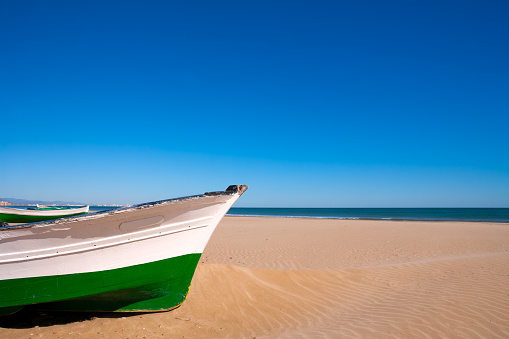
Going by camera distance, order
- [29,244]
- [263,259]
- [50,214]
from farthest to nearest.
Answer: [50,214]
[263,259]
[29,244]

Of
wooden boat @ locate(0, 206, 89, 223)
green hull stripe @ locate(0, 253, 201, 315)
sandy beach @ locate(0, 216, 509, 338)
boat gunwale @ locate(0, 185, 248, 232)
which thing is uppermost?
boat gunwale @ locate(0, 185, 248, 232)

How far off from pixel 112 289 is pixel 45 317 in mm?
1169

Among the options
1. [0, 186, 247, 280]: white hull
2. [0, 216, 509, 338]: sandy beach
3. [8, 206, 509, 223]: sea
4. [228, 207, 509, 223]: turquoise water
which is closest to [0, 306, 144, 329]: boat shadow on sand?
[0, 216, 509, 338]: sandy beach

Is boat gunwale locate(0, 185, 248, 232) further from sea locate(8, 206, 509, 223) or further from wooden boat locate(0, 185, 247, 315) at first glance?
sea locate(8, 206, 509, 223)

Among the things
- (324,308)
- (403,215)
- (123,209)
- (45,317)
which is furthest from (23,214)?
(403,215)

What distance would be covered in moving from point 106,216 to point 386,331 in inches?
157

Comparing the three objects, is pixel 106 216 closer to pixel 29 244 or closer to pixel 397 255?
pixel 29 244

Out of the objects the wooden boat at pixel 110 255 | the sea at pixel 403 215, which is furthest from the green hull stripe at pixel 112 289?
the sea at pixel 403 215

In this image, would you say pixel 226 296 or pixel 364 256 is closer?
pixel 226 296

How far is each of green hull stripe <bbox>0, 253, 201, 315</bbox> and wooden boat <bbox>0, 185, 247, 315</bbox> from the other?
0.01m

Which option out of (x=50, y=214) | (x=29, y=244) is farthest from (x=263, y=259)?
(x=50, y=214)

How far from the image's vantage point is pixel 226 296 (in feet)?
17.2

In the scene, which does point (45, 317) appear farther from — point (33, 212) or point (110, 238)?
point (33, 212)

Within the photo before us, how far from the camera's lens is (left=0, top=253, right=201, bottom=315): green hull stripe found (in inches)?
144
